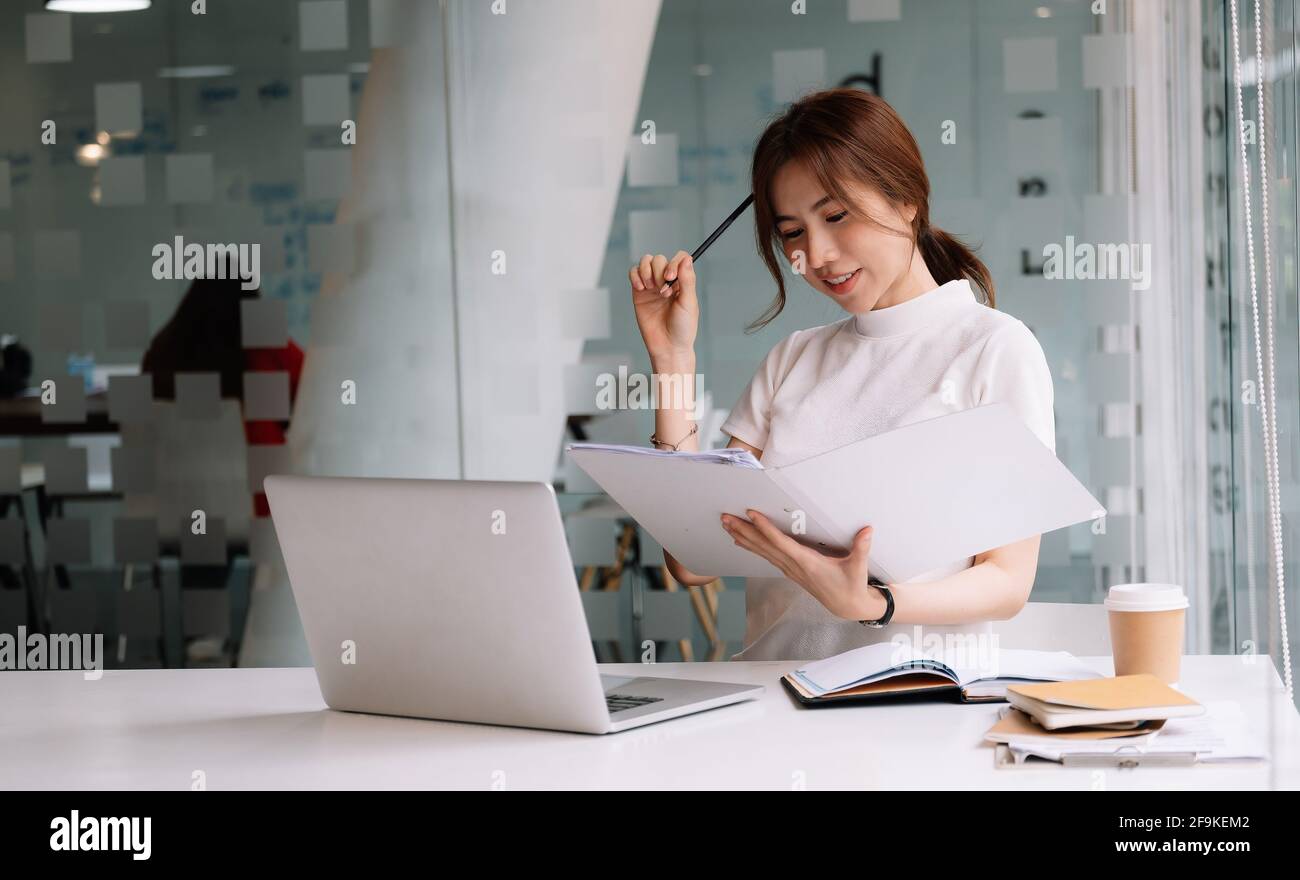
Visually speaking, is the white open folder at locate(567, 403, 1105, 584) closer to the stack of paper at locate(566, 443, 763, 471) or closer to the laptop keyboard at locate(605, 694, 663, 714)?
the stack of paper at locate(566, 443, 763, 471)

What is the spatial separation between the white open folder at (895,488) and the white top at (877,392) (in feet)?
1.39

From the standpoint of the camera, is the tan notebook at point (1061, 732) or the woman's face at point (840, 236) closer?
the tan notebook at point (1061, 732)

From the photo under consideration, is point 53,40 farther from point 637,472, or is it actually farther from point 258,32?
point 637,472

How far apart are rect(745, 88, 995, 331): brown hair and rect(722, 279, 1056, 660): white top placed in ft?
0.50

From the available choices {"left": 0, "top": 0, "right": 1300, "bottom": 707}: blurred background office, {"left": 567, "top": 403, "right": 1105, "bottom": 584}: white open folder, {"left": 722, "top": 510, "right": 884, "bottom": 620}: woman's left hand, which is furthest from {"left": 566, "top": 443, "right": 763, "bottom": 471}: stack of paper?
{"left": 0, "top": 0, "right": 1300, "bottom": 707}: blurred background office

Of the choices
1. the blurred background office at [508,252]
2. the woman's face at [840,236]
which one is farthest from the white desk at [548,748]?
the blurred background office at [508,252]

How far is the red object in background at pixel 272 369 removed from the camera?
139 inches

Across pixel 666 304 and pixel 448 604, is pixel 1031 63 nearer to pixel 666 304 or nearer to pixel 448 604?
pixel 666 304

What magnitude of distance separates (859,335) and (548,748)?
106 cm

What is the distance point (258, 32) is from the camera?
3.49m

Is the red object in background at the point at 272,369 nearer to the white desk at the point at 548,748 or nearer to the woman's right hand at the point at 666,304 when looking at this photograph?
the woman's right hand at the point at 666,304

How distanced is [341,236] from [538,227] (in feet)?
1.67

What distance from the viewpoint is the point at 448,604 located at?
1.34 m
